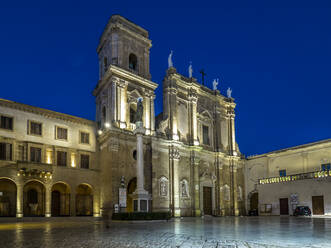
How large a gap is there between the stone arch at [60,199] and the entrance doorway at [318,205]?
91.1ft

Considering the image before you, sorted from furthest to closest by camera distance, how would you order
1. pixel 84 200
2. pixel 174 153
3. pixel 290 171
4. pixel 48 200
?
1. pixel 290 171
2. pixel 174 153
3. pixel 84 200
4. pixel 48 200

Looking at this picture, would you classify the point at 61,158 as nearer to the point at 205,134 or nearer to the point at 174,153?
the point at 174,153

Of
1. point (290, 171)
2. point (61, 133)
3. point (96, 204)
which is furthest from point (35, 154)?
point (290, 171)

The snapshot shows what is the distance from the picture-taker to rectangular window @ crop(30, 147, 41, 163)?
30966mm

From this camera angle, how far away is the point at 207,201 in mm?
42719

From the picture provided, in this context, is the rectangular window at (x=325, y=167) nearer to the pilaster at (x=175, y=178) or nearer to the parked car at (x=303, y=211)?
the parked car at (x=303, y=211)

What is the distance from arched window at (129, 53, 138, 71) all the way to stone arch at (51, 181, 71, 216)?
1597cm

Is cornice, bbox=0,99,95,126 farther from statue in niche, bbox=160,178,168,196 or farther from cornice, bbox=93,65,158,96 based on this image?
statue in niche, bbox=160,178,168,196

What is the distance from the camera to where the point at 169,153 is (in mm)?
38625

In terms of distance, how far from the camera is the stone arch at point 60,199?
33250 mm

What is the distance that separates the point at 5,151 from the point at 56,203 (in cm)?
805

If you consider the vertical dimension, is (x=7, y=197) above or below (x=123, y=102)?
below

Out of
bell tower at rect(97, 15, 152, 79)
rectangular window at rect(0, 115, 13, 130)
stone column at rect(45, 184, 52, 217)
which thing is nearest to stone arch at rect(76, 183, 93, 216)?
A: stone column at rect(45, 184, 52, 217)

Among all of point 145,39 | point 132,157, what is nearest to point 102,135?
point 132,157
